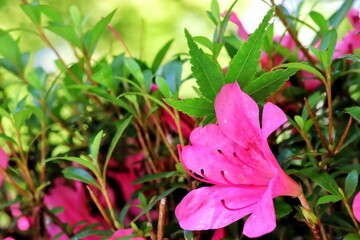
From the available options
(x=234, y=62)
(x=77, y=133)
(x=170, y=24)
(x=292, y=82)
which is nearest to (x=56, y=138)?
(x=77, y=133)

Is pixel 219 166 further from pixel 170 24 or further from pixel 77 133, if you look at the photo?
pixel 170 24

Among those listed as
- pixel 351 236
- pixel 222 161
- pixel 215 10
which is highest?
pixel 215 10

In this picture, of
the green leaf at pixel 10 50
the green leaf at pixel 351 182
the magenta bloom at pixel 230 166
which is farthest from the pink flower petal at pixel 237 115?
the green leaf at pixel 10 50

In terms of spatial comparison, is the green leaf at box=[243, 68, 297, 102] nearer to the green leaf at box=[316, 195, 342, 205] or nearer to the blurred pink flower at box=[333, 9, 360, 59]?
the green leaf at box=[316, 195, 342, 205]

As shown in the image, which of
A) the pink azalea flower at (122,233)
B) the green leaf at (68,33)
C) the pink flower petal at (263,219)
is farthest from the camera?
the green leaf at (68,33)

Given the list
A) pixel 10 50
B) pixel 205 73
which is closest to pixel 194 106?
pixel 205 73

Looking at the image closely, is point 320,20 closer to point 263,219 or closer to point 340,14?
point 340,14

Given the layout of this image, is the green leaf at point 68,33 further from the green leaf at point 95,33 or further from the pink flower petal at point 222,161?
the pink flower petal at point 222,161
